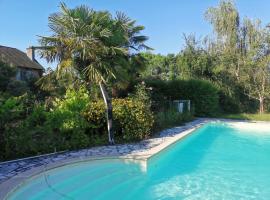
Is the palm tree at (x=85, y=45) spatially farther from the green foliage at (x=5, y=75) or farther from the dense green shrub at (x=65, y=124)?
the green foliage at (x=5, y=75)

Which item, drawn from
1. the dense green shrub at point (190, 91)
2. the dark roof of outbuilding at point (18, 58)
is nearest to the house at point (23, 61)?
the dark roof of outbuilding at point (18, 58)

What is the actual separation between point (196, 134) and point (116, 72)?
230 inches

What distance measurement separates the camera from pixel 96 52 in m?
8.88

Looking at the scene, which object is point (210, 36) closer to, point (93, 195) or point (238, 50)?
point (238, 50)

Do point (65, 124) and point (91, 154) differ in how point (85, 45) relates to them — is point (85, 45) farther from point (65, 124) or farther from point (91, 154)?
point (91, 154)

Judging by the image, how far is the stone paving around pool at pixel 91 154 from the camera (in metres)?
6.27

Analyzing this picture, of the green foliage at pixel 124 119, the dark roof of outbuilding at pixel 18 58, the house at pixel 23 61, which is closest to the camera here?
the green foliage at pixel 124 119

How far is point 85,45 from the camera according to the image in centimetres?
854

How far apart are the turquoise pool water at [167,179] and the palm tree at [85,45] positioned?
215cm

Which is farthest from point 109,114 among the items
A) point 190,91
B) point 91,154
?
point 190,91

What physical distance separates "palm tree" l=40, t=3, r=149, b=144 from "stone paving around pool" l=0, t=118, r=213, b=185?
3.13ft

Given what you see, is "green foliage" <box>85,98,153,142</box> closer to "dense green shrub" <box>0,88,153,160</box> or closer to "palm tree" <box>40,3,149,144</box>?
"dense green shrub" <box>0,88,153,160</box>

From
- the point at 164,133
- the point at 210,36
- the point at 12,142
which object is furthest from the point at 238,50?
the point at 12,142

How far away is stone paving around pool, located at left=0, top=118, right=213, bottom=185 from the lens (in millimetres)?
6267
